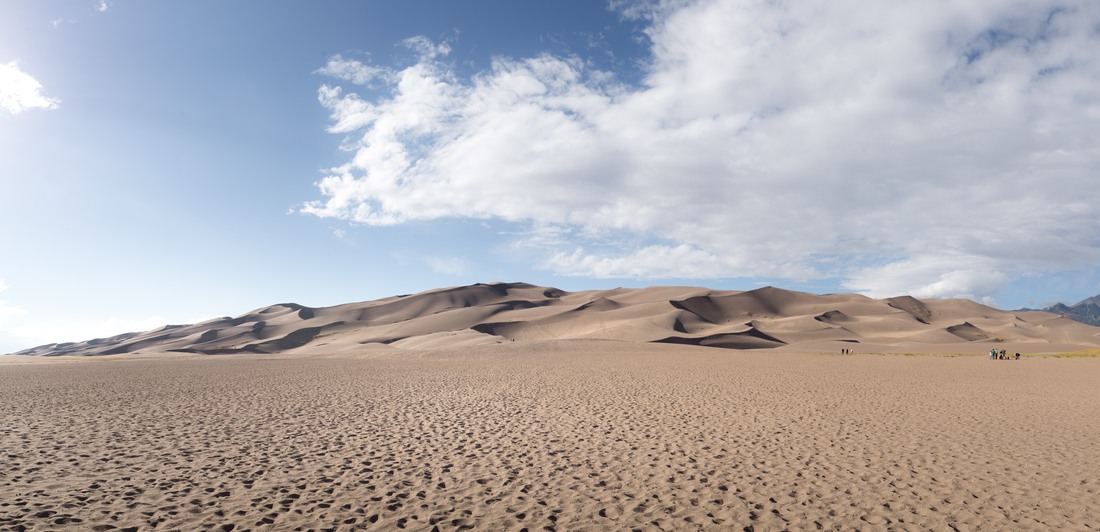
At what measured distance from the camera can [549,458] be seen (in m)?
11.2

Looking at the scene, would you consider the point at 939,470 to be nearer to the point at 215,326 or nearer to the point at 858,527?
the point at 858,527

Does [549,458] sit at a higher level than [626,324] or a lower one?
lower

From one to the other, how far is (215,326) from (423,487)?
134 m

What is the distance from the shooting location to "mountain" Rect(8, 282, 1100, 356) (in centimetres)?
7931

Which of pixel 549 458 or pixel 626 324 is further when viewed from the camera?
pixel 626 324

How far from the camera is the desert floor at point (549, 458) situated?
8.02 meters

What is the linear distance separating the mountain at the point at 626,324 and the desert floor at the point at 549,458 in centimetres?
4751

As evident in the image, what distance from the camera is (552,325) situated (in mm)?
96375

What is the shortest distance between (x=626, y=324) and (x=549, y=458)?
74.7 metres

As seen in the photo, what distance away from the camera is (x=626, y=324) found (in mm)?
84812

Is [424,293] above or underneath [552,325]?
above

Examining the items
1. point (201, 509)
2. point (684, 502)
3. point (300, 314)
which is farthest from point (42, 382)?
point (300, 314)

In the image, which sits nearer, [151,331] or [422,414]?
[422,414]

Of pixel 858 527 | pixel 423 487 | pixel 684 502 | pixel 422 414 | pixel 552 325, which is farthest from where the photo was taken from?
pixel 552 325
